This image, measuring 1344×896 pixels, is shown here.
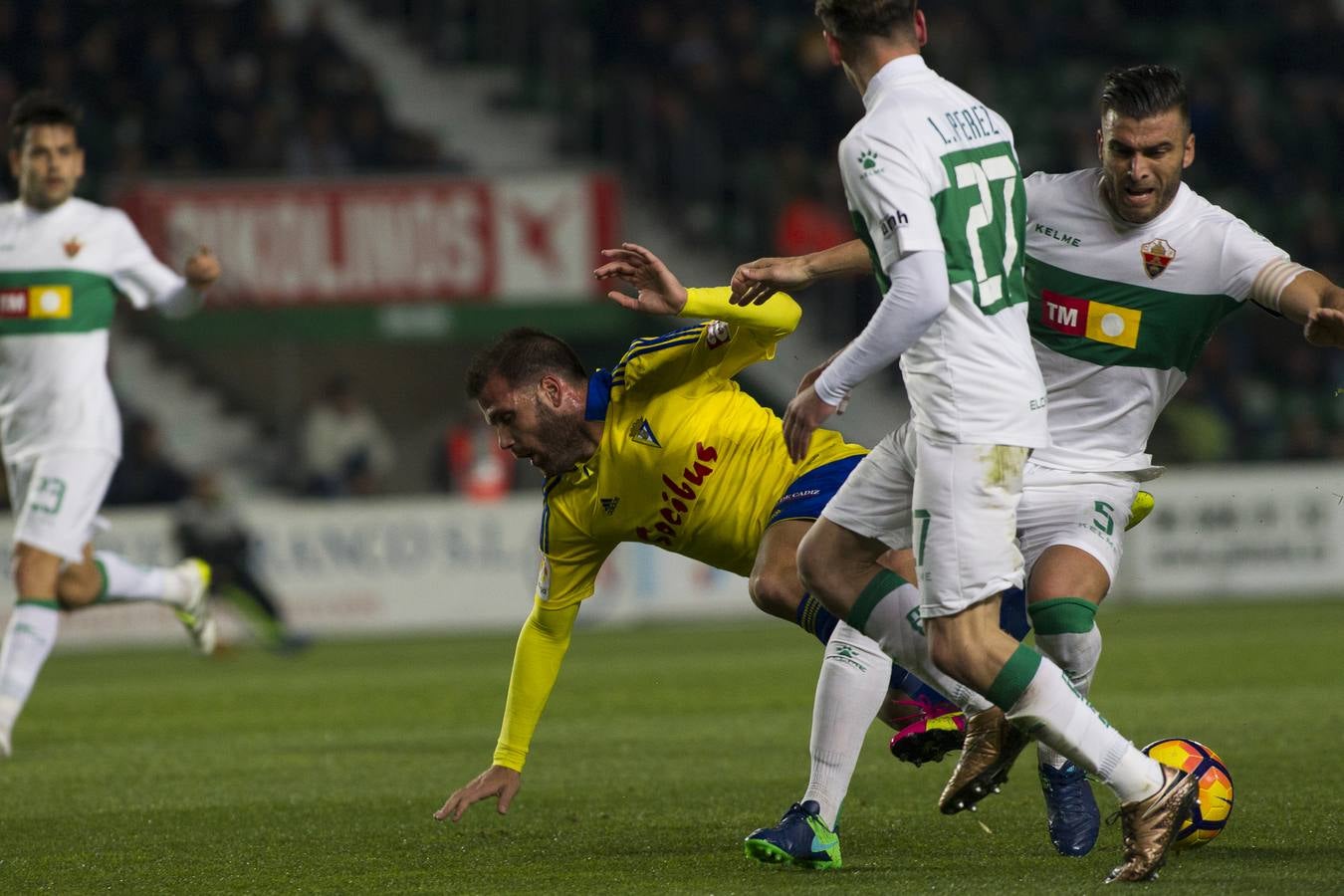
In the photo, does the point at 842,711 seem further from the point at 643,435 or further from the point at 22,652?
the point at 22,652

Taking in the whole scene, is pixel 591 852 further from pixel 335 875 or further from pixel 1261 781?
pixel 1261 781

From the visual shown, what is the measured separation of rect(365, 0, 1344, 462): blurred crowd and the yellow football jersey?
1193cm

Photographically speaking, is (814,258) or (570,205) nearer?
(814,258)

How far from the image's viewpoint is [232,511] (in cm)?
1634

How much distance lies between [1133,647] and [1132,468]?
25.2 feet

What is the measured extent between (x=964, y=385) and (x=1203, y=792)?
4.57ft

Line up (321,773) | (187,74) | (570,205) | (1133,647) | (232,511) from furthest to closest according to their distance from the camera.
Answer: (187,74)
(570,205)
(232,511)
(1133,647)
(321,773)

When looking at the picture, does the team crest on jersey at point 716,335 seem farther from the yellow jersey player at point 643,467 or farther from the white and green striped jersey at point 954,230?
the white and green striped jersey at point 954,230

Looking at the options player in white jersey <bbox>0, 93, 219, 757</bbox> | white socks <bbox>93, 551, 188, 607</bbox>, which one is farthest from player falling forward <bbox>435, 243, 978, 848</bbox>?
white socks <bbox>93, 551, 188, 607</bbox>

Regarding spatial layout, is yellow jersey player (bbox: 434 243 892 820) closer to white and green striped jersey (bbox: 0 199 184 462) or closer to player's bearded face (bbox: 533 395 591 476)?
player's bearded face (bbox: 533 395 591 476)

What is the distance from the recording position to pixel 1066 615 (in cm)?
534

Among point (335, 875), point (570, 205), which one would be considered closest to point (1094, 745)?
point (335, 875)

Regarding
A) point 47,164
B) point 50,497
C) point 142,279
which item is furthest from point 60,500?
point 47,164

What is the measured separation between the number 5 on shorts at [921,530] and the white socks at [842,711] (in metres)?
0.70
